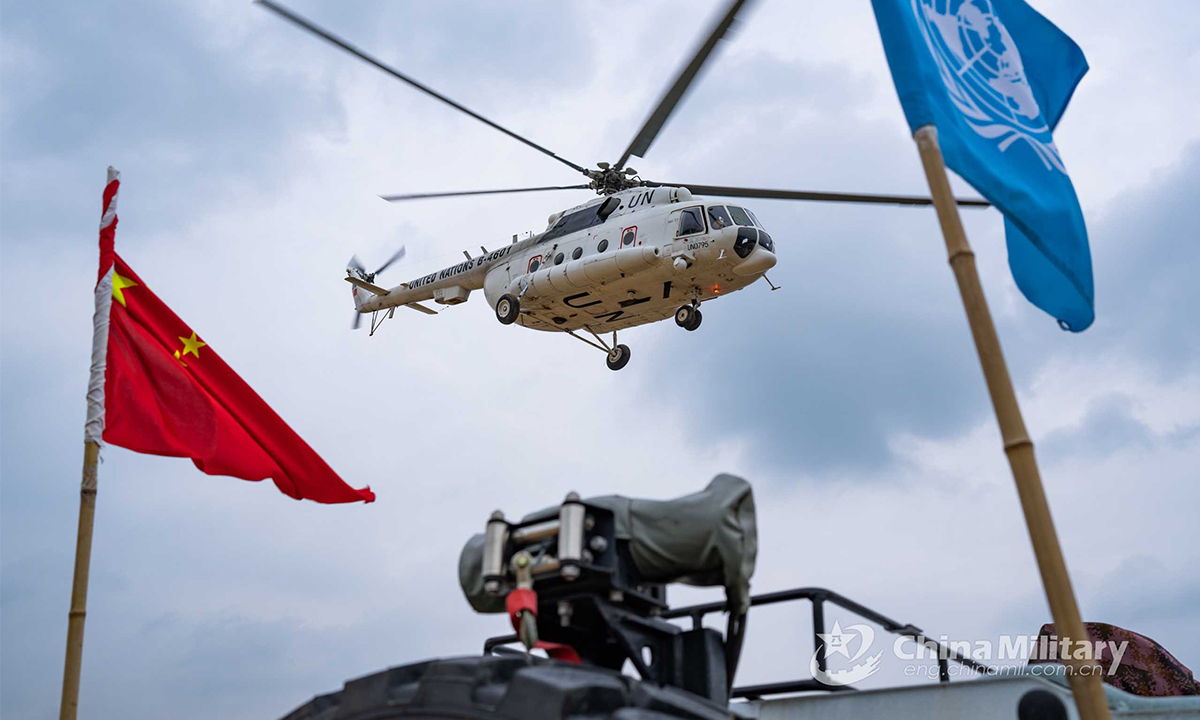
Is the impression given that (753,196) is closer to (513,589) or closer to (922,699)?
(922,699)

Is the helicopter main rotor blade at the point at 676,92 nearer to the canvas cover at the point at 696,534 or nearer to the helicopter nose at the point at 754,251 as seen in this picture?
the helicopter nose at the point at 754,251

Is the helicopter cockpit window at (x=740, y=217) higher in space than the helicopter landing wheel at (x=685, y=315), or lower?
higher

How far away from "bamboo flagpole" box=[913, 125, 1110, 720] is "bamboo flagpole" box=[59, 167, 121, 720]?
4.01 metres

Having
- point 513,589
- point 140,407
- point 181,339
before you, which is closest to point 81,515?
point 140,407

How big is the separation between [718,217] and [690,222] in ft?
1.85

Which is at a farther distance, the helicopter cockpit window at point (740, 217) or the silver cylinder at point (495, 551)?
the helicopter cockpit window at point (740, 217)

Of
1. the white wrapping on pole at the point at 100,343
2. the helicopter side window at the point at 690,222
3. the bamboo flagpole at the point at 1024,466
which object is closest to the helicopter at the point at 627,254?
the helicopter side window at the point at 690,222

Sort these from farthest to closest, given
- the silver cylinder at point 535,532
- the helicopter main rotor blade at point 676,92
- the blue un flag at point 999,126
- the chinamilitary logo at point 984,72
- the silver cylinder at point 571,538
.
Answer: the helicopter main rotor blade at point 676,92 → the chinamilitary logo at point 984,72 → the blue un flag at point 999,126 → the silver cylinder at point 535,532 → the silver cylinder at point 571,538

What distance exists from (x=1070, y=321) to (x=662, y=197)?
17.9 metres

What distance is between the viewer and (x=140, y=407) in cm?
695

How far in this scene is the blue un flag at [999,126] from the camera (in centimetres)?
467

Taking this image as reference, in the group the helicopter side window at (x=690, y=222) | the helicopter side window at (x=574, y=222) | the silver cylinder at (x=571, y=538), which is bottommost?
the silver cylinder at (x=571, y=538)

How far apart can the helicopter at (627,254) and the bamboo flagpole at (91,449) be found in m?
12.2

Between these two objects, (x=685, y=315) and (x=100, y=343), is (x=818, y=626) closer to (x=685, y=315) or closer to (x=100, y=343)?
(x=100, y=343)
